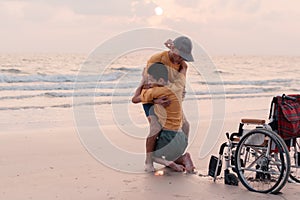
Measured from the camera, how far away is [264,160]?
4426 millimetres

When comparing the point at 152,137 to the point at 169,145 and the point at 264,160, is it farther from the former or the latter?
the point at 264,160

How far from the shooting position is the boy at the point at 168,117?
514 cm

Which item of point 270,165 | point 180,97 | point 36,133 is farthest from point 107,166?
point 36,133

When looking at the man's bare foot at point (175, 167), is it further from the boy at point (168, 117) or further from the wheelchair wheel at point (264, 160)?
the wheelchair wheel at point (264, 160)

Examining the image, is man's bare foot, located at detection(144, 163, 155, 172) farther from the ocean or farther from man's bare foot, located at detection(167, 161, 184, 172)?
the ocean

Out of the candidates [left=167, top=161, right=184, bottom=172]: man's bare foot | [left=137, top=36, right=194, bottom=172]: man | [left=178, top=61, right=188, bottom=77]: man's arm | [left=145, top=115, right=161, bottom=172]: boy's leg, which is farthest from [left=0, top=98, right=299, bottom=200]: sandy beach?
[left=178, top=61, right=188, bottom=77]: man's arm

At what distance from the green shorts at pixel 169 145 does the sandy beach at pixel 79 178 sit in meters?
0.21

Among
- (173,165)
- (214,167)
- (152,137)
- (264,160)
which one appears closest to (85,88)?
(152,137)

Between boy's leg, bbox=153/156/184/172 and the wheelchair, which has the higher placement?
the wheelchair

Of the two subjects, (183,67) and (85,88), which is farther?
(85,88)

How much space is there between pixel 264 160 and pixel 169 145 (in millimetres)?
1144

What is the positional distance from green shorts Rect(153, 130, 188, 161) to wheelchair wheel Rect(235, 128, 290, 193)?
0.82m

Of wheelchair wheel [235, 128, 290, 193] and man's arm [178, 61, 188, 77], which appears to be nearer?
wheelchair wheel [235, 128, 290, 193]

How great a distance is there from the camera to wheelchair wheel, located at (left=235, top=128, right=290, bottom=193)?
165 inches
